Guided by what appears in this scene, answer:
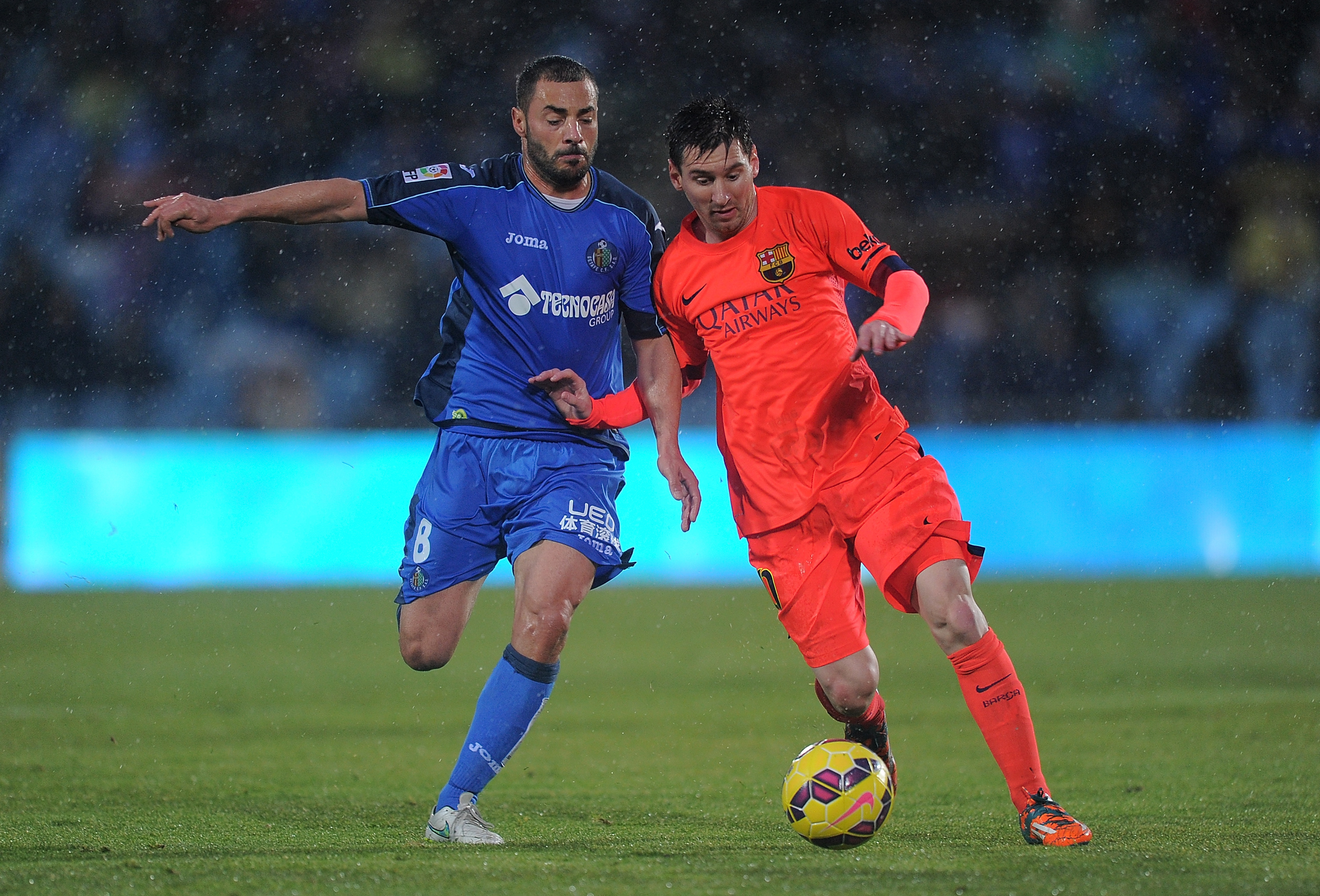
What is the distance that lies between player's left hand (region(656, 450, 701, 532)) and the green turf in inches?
35.4

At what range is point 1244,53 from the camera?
13.6m

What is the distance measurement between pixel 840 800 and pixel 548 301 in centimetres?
170

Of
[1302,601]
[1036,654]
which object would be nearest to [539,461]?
[1036,654]

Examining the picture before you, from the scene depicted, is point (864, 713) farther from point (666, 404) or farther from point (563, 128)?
point (563, 128)

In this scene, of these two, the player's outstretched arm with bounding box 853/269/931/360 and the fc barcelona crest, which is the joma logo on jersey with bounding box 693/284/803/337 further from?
the player's outstretched arm with bounding box 853/269/931/360

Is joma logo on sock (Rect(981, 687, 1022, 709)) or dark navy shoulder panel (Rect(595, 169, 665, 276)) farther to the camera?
dark navy shoulder panel (Rect(595, 169, 665, 276))

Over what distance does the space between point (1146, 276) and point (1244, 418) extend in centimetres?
202

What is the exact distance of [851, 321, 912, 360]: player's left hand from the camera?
3.49 meters

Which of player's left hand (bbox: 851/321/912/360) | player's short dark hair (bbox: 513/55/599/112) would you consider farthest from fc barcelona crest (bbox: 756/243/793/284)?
player's short dark hair (bbox: 513/55/599/112)

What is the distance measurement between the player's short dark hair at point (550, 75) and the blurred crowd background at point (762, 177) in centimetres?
684

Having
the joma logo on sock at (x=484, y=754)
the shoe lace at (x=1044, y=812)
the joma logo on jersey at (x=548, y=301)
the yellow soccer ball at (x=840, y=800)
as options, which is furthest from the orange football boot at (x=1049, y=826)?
the joma logo on jersey at (x=548, y=301)

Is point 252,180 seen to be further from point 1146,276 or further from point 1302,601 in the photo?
point 1302,601

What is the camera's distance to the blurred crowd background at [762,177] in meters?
11.8

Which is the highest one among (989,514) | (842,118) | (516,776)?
(842,118)
